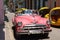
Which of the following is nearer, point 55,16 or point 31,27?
point 31,27

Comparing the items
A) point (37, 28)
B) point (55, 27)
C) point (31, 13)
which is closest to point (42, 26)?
point (37, 28)

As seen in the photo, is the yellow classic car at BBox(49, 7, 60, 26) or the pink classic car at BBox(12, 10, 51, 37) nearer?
the pink classic car at BBox(12, 10, 51, 37)

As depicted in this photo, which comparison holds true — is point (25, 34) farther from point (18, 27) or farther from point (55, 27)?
point (55, 27)

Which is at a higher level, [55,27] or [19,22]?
[19,22]

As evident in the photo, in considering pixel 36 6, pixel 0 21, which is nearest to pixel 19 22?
pixel 0 21

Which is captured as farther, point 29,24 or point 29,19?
point 29,19

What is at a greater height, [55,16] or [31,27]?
[31,27]

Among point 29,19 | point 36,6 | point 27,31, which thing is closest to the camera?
point 27,31

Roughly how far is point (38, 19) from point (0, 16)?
16.9 feet

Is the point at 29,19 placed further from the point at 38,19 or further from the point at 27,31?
the point at 27,31

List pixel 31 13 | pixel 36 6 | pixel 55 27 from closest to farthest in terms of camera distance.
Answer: pixel 31 13, pixel 55 27, pixel 36 6

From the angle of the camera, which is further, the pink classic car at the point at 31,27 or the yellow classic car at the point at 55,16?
the yellow classic car at the point at 55,16

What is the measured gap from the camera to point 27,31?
36.2 ft

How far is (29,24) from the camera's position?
447 inches
